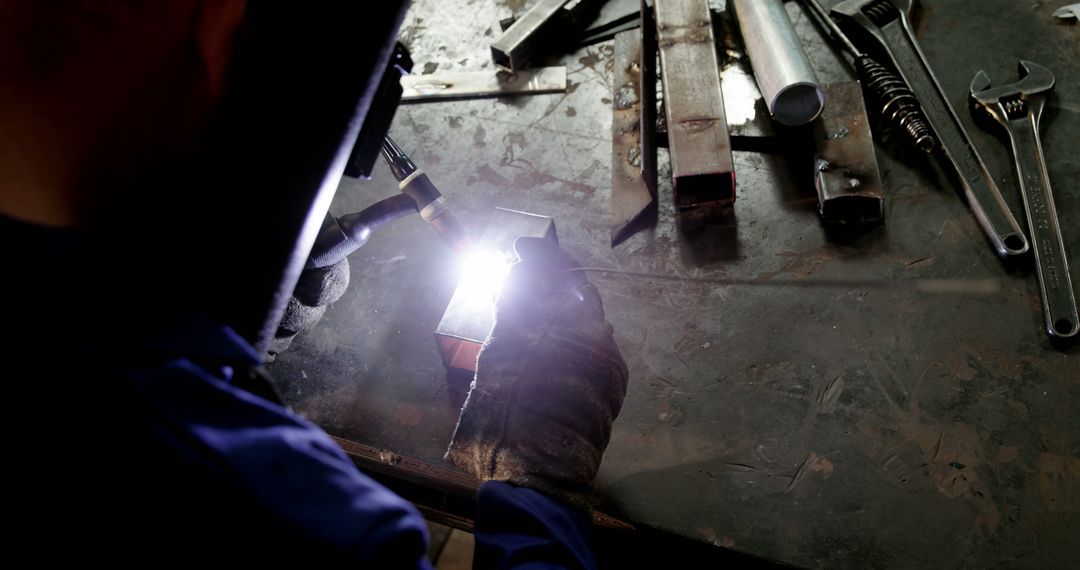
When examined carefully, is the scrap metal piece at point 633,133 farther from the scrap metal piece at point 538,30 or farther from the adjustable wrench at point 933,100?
the adjustable wrench at point 933,100

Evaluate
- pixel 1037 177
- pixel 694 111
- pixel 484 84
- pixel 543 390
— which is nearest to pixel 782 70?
pixel 694 111

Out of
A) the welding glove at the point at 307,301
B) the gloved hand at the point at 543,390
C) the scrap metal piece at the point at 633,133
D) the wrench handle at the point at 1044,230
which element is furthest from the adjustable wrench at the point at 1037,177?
the welding glove at the point at 307,301

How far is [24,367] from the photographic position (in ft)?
2.24

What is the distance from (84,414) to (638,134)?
1.67m

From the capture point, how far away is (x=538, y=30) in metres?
2.25

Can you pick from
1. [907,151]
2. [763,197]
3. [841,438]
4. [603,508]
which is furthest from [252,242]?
[907,151]

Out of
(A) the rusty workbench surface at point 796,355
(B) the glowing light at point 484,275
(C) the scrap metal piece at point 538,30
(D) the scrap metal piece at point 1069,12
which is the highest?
(C) the scrap metal piece at point 538,30

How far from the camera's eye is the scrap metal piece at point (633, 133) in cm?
188

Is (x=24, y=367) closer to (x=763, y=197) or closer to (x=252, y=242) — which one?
(x=252, y=242)

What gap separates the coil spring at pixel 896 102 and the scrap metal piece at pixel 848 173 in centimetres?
9

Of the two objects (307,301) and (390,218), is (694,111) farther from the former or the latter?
(307,301)

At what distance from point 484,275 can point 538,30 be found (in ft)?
3.53

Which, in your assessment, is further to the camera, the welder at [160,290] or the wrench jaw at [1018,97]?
the wrench jaw at [1018,97]

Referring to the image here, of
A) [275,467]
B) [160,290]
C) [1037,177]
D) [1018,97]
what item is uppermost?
[160,290]
